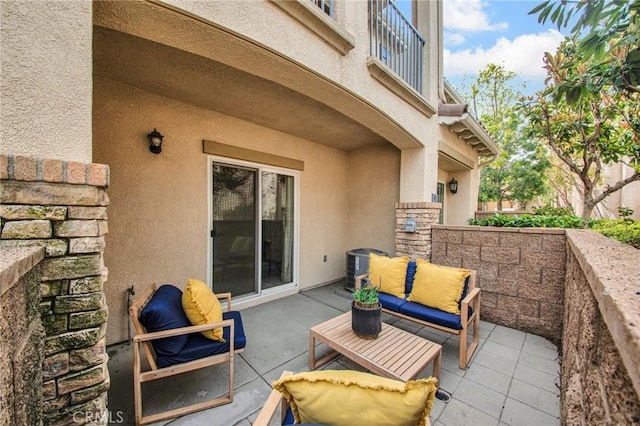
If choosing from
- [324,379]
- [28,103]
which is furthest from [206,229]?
[324,379]

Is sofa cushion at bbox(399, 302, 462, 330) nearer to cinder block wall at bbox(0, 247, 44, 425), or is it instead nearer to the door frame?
the door frame

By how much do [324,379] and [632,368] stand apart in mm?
910

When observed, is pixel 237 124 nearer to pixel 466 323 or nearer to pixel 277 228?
pixel 277 228

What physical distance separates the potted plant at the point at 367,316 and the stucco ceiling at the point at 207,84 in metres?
2.68

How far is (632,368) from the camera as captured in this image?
47 centimetres

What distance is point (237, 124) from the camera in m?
3.90

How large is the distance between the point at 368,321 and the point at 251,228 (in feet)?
8.35

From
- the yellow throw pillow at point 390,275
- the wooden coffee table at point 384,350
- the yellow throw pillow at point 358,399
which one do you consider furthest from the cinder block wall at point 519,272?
the yellow throw pillow at point 358,399

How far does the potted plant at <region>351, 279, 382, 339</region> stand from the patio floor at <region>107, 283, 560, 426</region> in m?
0.49

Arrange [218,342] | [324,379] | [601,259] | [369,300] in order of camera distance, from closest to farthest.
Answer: [324,379], [601,259], [218,342], [369,300]

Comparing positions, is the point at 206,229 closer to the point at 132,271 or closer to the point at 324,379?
the point at 132,271

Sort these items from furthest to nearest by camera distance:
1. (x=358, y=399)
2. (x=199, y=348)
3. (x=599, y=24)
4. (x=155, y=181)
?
(x=155, y=181)
(x=199, y=348)
(x=599, y=24)
(x=358, y=399)

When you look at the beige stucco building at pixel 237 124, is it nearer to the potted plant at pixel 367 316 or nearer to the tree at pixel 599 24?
the tree at pixel 599 24

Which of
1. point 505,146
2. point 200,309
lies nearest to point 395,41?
point 200,309
